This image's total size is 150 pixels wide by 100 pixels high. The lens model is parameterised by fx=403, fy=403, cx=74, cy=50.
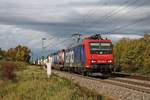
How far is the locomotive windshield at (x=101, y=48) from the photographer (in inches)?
1359

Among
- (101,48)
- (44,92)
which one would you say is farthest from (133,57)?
(44,92)

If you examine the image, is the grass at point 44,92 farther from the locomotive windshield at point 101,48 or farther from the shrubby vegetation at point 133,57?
the shrubby vegetation at point 133,57

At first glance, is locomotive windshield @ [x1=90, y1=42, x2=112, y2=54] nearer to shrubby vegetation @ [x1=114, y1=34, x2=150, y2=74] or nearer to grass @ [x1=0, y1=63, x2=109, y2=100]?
grass @ [x1=0, y1=63, x2=109, y2=100]

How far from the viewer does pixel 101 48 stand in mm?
34656

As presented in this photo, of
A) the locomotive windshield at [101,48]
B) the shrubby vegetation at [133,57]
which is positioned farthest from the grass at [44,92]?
the shrubby vegetation at [133,57]

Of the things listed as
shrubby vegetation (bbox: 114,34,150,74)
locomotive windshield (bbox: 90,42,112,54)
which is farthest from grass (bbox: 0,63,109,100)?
shrubby vegetation (bbox: 114,34,150,74)

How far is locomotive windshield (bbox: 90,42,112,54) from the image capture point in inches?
1359

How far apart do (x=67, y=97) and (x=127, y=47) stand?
1966 inches

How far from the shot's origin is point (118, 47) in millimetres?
69938

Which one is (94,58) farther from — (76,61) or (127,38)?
(127,38)

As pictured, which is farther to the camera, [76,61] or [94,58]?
[76,61]

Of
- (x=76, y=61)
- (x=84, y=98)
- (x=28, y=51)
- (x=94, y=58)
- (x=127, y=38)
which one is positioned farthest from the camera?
(x=28, y=51)

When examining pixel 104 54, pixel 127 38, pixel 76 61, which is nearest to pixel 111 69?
pixel 104 54

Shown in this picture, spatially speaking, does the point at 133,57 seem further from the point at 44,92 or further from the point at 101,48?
the point at 44,92
